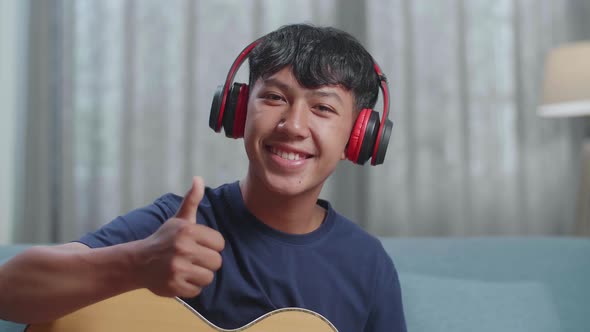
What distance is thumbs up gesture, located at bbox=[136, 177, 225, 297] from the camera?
66 cm

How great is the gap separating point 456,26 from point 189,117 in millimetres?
1318

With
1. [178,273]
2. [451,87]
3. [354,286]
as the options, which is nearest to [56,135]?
[451,87]

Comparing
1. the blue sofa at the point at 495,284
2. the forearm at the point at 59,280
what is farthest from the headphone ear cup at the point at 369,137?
the forearm at the point at 59,280

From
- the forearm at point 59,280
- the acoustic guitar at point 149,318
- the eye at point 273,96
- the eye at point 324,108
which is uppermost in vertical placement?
the eye at point 273,96

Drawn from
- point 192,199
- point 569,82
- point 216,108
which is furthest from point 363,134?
point 569,82

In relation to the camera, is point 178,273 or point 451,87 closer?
point 178,273

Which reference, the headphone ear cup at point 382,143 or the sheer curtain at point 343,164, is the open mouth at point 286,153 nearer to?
the headphone ear cup at point 382,143

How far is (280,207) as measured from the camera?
1003mm

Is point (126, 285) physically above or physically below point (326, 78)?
below

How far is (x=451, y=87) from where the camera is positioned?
9.16ft

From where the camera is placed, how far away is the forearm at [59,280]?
0.71 m

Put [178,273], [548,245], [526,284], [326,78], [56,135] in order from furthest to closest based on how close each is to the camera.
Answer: [56,135], [548,245], [526,284], [326,78], [178,273]

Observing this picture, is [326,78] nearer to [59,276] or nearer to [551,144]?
[59,276]

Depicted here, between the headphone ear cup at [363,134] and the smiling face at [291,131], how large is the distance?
0.09 ft
